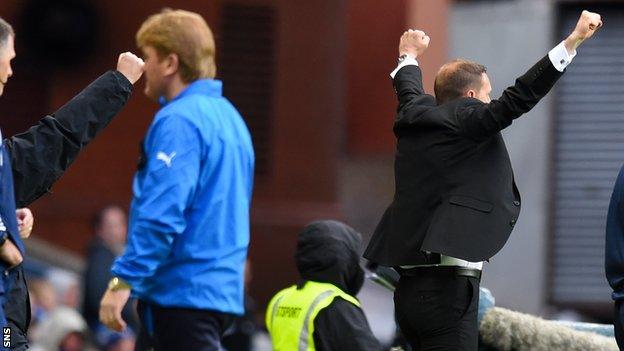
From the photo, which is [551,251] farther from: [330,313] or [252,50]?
[330,313]

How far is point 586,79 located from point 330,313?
10.1m

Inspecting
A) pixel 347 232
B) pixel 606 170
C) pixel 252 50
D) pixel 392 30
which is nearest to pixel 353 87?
pixel 392 30

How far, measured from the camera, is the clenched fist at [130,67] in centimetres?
604

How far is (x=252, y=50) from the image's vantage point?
16672 millimetres

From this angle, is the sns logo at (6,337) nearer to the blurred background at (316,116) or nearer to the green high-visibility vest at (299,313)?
the green high-visibility vest at (299,313)

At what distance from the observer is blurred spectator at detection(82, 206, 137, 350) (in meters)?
12.1

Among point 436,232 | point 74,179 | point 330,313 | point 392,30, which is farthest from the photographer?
point 392,30

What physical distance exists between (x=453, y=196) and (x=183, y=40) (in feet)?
5.24

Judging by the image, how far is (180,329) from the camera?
21.7 feet

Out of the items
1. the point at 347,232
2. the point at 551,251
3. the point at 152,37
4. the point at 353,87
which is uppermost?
the point at 152,37

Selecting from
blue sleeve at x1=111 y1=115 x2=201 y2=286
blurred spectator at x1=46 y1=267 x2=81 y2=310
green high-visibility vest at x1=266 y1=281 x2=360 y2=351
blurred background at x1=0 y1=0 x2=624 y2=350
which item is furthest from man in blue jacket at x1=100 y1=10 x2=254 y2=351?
blurred background at x1=0 y1=0 x2=624 y2=350

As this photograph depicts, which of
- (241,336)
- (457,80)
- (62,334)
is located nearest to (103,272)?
(62,334)

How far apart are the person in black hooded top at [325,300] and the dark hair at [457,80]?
103cm

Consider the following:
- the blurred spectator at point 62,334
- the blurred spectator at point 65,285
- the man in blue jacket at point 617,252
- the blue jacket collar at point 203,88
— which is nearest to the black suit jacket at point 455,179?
the man in blue jacket at point 617,252
